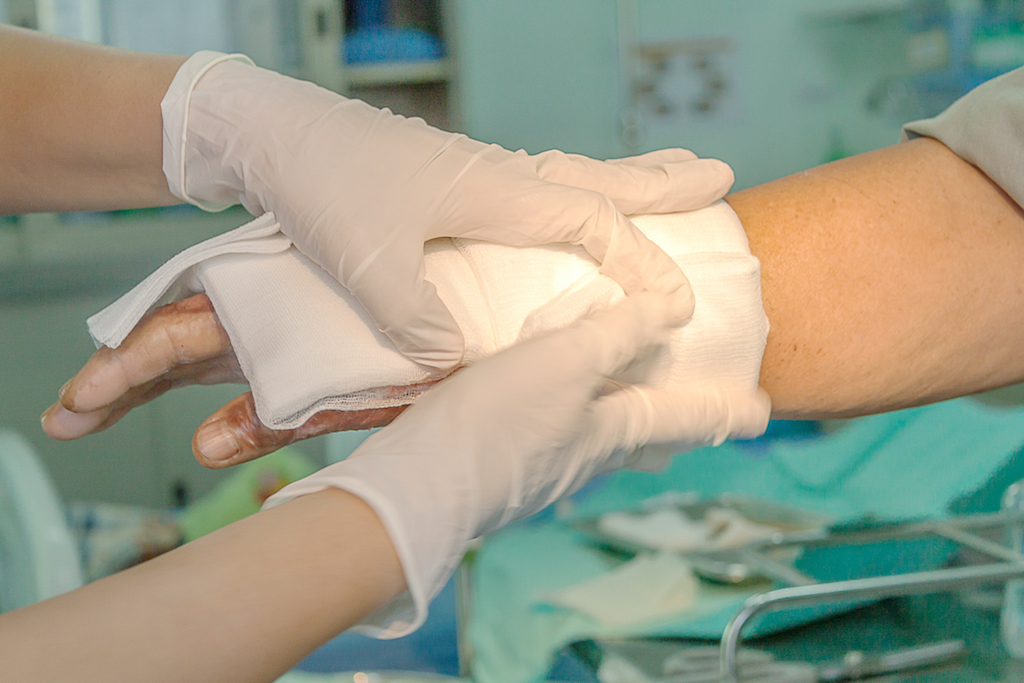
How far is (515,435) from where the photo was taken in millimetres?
547

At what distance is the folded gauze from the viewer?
627 millimetres

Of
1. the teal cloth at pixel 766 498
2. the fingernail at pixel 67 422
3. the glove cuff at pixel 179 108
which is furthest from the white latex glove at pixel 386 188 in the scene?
the teal cloth at pixel 766 498

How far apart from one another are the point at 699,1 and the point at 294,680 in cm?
211

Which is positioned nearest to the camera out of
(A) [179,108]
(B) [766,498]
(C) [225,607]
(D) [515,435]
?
(C) [225,607]

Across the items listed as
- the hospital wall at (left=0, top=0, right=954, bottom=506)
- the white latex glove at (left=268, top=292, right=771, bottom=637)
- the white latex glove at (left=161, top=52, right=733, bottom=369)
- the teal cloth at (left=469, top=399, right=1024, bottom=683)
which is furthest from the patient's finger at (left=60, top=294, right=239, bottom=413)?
the hospital wall at (left=0, top=0, right=954, bottom=506)

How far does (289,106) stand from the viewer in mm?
654

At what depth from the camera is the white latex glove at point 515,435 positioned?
1.59ft

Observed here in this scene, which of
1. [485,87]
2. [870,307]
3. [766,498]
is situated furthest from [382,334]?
[485,87]

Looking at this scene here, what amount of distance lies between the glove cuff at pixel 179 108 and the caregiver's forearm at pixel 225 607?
0.37m

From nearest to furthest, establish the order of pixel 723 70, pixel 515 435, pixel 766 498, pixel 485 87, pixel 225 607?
pixel 225 607
pixel 515 435
pixel 766 498
pixel 485 87
pixel 723 70

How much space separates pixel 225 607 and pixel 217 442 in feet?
1.03

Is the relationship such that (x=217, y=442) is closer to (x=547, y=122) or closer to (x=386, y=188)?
(x=386, y=188)

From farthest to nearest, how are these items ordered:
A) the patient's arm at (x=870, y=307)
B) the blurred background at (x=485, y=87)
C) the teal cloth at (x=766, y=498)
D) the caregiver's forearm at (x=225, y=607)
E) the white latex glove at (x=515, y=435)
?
1. the blurred background at (x=485, y=87)
2. the teal cloth at (x=766, y=498)
3. the patient's arm at (x=870, y=307)
4. the white latex glove at (x=515, y=435)
5. the caregiver's forearm at (x=225, y=607)

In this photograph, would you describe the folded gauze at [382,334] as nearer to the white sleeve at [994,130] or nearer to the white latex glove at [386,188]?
the white latex glove at [386,188]
